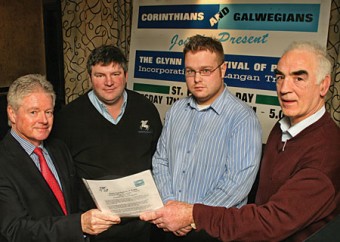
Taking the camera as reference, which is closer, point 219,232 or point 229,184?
point 219,232

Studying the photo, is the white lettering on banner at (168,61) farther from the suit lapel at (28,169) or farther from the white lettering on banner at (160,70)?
the suit lapel at (28,169)

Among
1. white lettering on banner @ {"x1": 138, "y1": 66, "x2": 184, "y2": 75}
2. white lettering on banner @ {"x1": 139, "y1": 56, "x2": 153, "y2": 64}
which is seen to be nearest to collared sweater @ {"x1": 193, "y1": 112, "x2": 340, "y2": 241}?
white lettering on banner @ {"x1": 138, "y1": 66, "x2": 184, "y2": 75}

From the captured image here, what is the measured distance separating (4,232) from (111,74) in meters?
0.98

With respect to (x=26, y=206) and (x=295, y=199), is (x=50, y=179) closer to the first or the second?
(x=26, y=206)

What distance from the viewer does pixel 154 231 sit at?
2.45 metres

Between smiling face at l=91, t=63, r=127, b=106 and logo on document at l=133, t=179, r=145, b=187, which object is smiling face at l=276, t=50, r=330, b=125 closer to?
logo on document at l=133, t=179, r=145, b=187

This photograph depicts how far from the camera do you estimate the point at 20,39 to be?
3.85m

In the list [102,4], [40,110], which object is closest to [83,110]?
[40,110]

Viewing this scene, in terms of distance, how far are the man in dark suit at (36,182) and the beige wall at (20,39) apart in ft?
7.75

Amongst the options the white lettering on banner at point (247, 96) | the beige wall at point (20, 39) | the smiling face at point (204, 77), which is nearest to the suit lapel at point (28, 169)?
the smiling face at point (204, 77)

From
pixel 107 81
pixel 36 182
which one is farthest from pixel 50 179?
pixel 107 81

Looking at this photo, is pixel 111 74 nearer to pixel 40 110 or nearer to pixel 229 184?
pixel 40 110

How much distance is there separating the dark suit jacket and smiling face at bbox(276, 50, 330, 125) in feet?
3.08

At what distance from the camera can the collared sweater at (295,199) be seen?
1188 mm
